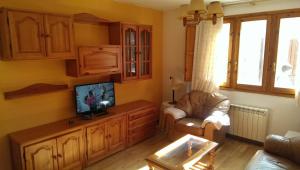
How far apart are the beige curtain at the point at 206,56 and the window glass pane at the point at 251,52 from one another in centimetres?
44

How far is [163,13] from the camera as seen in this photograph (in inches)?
177

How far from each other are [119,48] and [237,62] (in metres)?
2.06

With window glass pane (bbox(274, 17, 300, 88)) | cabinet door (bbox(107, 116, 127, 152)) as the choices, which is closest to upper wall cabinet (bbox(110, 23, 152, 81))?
cabinet door (bbox(107, 116, 127, 152))

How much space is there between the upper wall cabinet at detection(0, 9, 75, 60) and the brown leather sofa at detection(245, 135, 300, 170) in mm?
2571

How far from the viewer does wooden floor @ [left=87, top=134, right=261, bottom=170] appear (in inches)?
115

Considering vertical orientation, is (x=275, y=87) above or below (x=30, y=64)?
below

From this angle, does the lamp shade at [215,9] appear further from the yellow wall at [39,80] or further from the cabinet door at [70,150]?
the cabinet door at [70,150]

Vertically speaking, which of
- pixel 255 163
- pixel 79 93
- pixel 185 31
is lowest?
pixel 255 163

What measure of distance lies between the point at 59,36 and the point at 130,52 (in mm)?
1254

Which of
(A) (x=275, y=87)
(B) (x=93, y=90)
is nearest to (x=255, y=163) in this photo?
(A) (x=275, y=87)

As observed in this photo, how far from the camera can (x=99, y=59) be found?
303 centimetres

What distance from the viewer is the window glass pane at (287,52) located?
308cm

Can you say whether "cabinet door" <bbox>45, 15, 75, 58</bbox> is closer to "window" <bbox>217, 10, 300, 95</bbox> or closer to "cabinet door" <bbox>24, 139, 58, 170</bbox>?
"cabinet door" <bbox>24, 139, 58, 170</bbox>

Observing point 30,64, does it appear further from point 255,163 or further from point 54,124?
point 255,163
